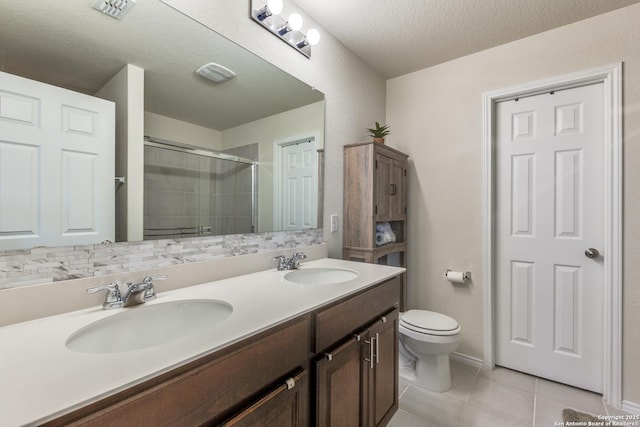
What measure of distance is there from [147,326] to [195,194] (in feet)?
1.77

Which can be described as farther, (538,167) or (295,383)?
(538,167)

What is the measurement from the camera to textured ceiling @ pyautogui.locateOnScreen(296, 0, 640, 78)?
1659mm

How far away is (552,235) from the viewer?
1.95m

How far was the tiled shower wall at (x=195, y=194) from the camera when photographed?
110cm

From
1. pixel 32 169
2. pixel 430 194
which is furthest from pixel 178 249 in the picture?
pixel 430 194

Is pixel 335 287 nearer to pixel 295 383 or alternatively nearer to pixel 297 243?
pixel 295 383

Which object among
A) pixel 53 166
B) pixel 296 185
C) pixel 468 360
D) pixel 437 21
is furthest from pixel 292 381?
pixel 437 21

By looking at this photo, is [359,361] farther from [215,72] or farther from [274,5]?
[274,5]

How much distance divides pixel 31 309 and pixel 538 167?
272cm

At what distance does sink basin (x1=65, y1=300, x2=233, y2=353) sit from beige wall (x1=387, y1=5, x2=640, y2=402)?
6.23 feet

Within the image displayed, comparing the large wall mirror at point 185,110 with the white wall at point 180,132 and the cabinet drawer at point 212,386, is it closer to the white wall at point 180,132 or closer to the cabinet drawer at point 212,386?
the white wall at point 180,132

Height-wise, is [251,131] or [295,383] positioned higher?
[251,131]

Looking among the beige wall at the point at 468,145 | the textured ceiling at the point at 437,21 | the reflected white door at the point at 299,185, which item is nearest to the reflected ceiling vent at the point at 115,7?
the reflected white door at the point at 299,185

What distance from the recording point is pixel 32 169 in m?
0.82
